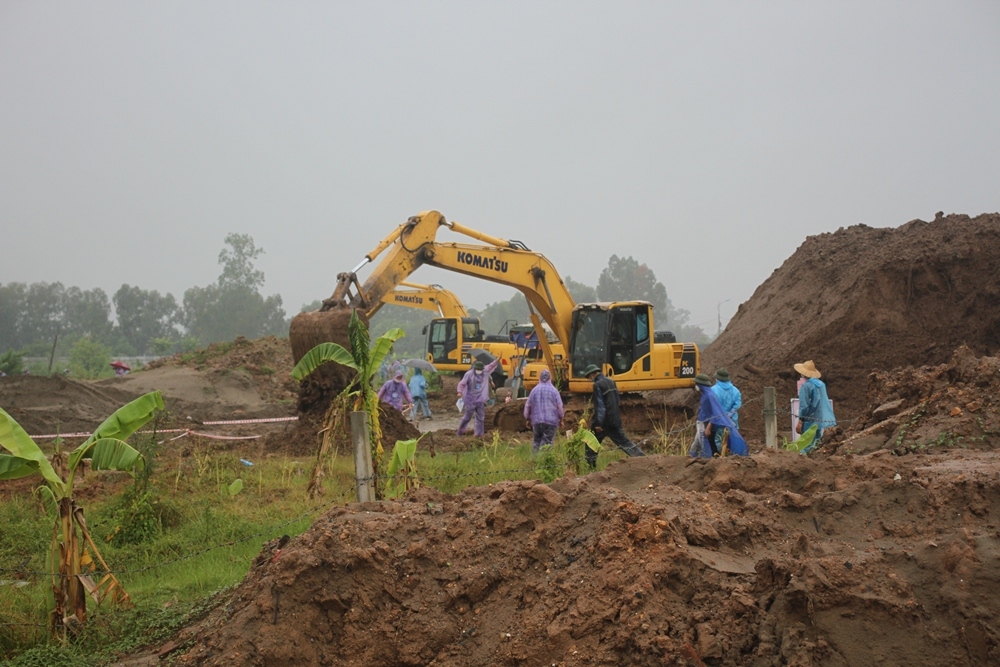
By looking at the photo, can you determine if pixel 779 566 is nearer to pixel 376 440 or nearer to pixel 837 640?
pixel 837 640

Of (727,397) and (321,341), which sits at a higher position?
(321,341)

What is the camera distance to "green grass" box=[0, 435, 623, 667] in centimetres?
566

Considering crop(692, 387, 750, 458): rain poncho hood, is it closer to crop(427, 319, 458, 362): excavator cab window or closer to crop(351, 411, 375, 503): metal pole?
crop(351, 411, 375, 503): metal pole

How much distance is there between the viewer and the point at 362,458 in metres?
7.30

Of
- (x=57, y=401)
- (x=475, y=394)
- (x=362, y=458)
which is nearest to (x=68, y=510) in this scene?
(x=362, y=458)

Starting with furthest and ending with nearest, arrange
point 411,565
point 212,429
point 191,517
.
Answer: point 212,429
point 191,517
point 411,565

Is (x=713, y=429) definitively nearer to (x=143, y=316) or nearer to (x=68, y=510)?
(x=68, y=510)

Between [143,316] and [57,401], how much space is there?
67509mm

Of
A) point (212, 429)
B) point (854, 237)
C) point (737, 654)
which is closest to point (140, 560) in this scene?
point (737, 654)

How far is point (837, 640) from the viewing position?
12.6 ft

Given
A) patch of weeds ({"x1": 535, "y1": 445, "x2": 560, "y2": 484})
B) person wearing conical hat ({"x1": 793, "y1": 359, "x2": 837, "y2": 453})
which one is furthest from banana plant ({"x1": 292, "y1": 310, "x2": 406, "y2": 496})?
person wearing conical hat ({"x1": 793, "y1": 359, "x2": 837, "y2": 453})

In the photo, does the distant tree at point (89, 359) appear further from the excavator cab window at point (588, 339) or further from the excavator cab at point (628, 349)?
the excavator cab at point (628, 349)

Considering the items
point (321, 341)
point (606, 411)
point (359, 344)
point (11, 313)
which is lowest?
point (606, 411)

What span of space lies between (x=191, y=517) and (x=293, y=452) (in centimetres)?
397
